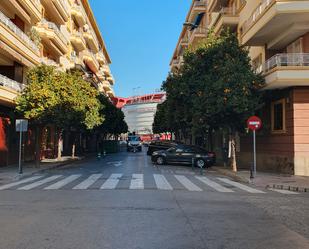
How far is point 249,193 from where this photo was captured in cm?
→ 1434

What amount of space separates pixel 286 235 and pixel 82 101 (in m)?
22.2

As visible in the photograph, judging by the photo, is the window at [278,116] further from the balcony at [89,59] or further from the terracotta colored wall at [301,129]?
the balcony at [89,59]

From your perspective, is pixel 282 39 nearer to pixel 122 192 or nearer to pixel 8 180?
pixel 122 192

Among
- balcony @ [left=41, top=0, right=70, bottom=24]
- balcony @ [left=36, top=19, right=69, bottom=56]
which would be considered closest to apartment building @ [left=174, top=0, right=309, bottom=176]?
balcony @ [left=36, top=19, right=69, bottom=56]

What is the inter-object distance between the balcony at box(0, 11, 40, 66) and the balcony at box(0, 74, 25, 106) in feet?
5.98

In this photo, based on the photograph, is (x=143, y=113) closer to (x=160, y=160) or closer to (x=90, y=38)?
(x=90, y=38)

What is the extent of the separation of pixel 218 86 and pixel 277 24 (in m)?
4.53

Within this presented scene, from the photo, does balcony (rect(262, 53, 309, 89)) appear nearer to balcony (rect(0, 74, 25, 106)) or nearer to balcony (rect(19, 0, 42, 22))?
balcony (rect(0, 74, 25, 106))

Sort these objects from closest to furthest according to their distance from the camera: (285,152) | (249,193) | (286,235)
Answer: (286,235)
(249,193)
(285,152)

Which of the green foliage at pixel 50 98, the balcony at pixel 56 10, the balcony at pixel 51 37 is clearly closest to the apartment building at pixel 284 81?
the green foliage at pixel 50 98

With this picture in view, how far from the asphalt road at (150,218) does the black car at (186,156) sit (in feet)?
44.9

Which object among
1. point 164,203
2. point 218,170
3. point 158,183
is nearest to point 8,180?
point 158,183

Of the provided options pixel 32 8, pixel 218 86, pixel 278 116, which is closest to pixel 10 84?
pixel 32 8

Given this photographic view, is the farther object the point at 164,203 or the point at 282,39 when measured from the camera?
the point at 282,39
